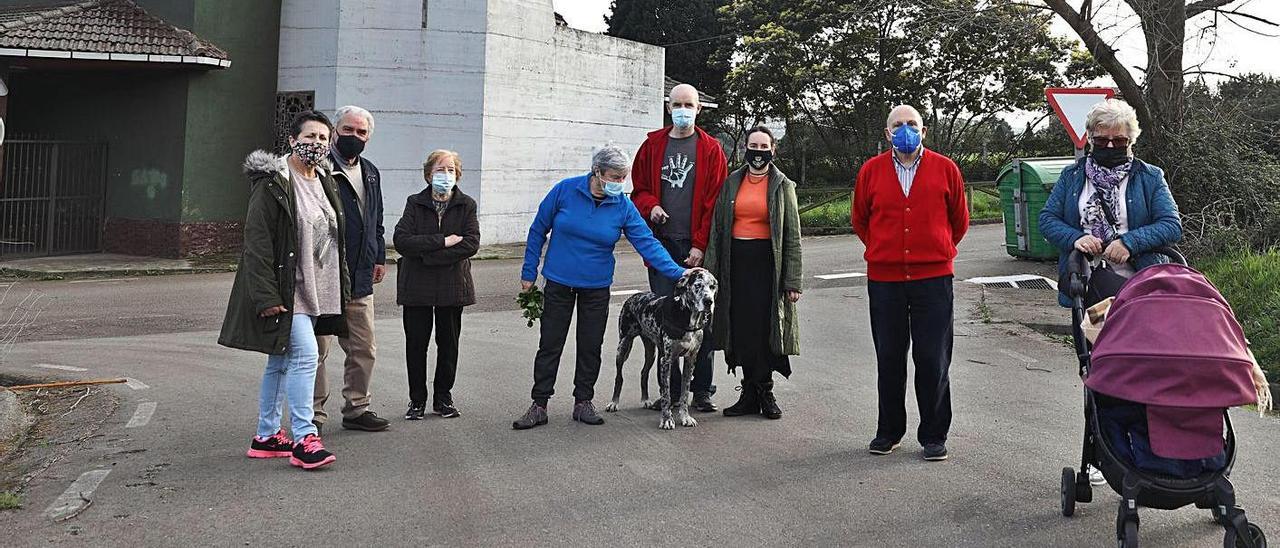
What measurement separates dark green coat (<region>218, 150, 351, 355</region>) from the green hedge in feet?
25.1

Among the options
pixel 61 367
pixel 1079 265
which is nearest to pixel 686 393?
pixel 1079 265

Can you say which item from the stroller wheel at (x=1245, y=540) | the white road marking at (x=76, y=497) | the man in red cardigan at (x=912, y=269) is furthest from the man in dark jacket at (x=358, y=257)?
the stroller wheel at (x=1245, y=540)

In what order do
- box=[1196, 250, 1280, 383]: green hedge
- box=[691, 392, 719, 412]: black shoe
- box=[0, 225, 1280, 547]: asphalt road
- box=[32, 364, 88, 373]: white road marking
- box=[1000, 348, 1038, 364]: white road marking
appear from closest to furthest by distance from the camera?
box=[0, 225, 1280, 547]: asphalt road < box=[691, 392, 719, 412]: black shoe < box=[32, 364, 88, 373]: white road marking < box=[1196, 250, 1280, 383]: green hedge < box=[1000, 348, 1038, 364]: white road marking

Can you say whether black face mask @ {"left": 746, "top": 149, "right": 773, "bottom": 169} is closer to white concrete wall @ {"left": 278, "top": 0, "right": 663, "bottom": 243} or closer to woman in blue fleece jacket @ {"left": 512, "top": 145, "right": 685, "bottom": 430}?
woman in blue fleece jacket @ {"left": 512, "top": 145, "right": 685, "bottom": 430}

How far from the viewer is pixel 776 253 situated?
7.80m

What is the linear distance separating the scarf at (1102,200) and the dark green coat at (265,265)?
4.14m

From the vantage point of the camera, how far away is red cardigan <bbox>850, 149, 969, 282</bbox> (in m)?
6.94

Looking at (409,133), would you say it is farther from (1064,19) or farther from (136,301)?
(1064,19)

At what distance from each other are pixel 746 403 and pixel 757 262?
990mm

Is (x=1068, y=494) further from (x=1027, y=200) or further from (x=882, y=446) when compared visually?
(x=1027, y=200)

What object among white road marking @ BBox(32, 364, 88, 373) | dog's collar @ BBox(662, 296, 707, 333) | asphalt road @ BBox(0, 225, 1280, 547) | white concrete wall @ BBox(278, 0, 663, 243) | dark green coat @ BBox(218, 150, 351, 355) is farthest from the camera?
white concrete wall @ BBox(278, 0, 663, 243)

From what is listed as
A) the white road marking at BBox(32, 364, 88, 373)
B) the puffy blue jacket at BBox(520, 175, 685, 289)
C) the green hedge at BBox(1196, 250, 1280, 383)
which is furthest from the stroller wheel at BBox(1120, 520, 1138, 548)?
the white road marking at BBox(32, 364, 88, 373)

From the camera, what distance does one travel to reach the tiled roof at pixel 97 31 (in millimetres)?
18823

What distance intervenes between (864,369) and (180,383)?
17.9 feet
